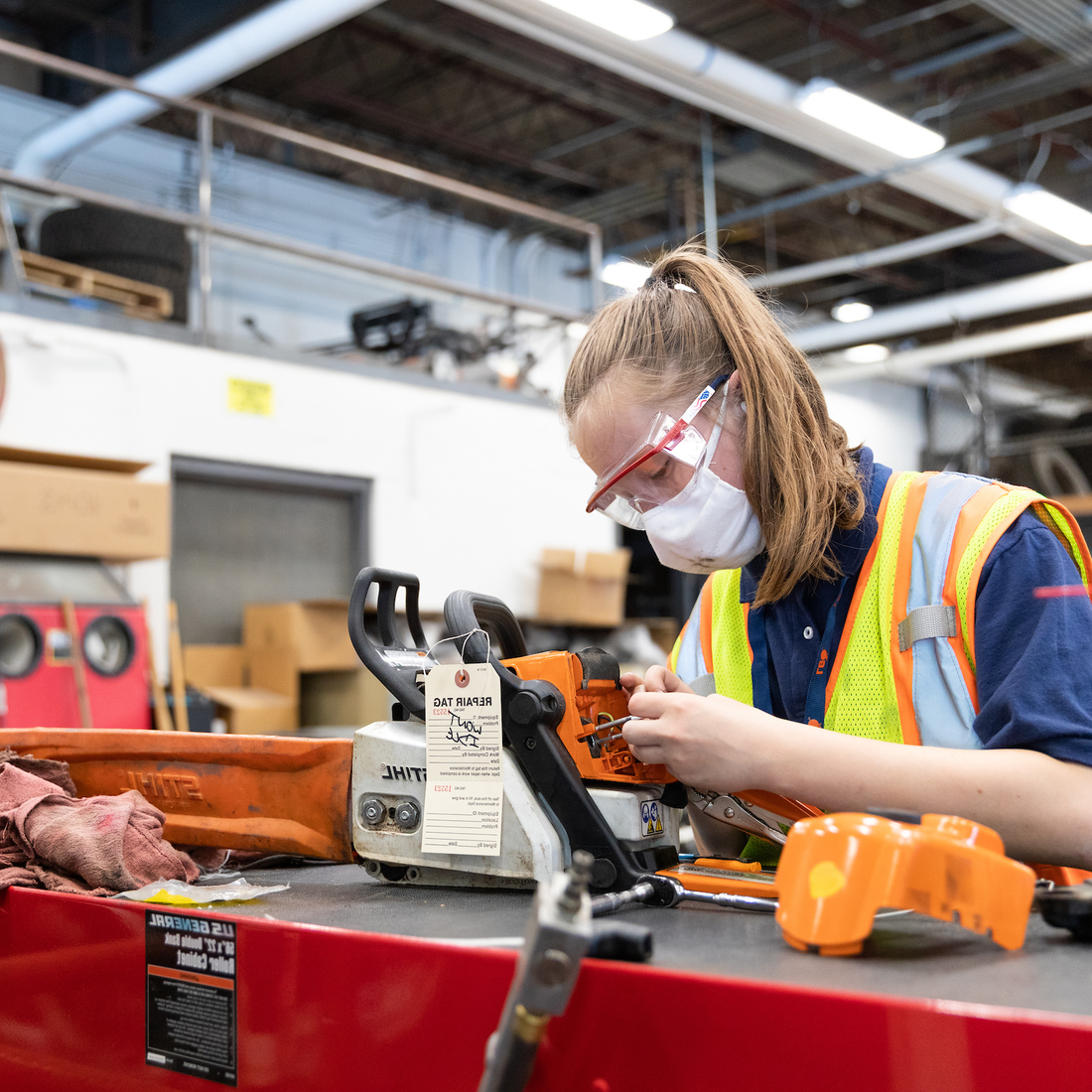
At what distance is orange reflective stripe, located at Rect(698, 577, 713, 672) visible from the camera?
148 cm

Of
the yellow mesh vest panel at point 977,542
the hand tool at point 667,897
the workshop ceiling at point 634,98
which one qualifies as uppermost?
the workshop ceiling at point 634,98

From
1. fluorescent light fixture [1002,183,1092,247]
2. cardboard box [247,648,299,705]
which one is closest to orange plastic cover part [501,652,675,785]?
cardboard box [247,648,299,705]

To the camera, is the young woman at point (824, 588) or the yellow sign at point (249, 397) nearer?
the young woman at point (824, 588)

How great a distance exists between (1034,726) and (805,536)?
0.32 metres

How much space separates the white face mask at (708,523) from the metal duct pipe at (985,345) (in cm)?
805

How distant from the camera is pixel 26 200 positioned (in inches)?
254

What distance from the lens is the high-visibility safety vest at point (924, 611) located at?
114 cm

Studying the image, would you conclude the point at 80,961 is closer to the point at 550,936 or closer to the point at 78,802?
the point at 78,802

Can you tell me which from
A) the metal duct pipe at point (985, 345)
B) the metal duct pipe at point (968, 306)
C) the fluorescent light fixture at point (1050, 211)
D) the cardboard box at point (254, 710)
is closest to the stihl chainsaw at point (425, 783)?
the cardboard box at point (254, 710)

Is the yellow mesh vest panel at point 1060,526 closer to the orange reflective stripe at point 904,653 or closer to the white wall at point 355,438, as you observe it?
the orange reflective stripe at point 904,653

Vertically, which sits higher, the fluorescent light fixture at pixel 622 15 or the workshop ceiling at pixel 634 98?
the workshop ceiling at pixel 634 98

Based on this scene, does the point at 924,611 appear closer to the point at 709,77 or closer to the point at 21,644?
the point at 21,644

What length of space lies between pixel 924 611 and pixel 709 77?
4614 millimetres

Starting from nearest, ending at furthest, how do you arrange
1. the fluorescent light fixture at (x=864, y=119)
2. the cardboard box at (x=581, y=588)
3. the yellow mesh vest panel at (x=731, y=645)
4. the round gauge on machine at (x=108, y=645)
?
1. the yellow mesh vest panel at (x=731, y=645)
2. the round gauge on machine at (x=108, y=645)
3. the fluorescent light fixture at (x=864, y=119)
4. the cardboard box at (x=581, y=588)
